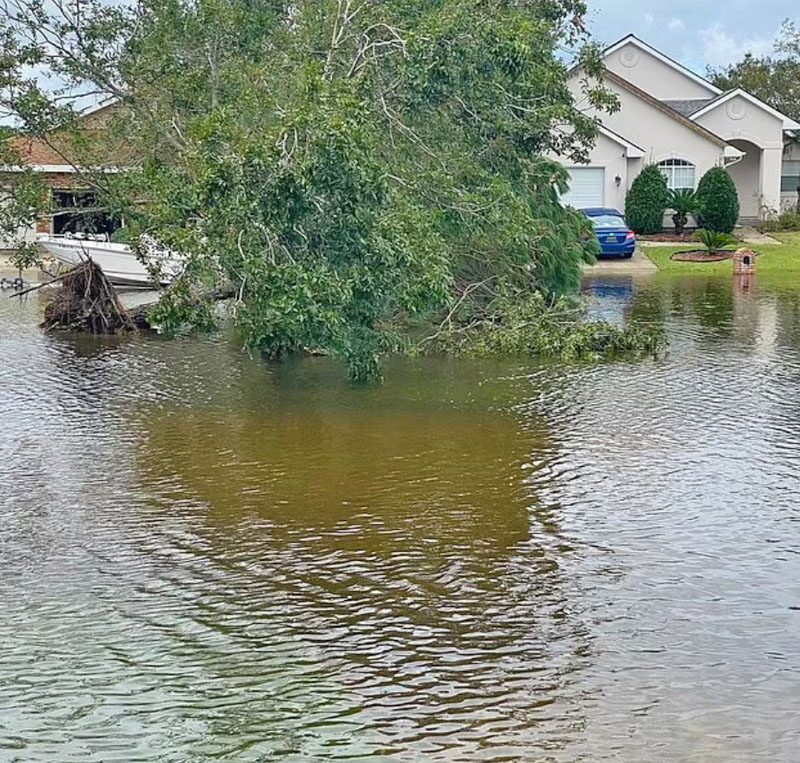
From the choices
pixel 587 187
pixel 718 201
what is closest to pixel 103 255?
pixel 587 187

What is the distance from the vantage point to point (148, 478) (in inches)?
480

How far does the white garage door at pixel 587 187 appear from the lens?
130ft

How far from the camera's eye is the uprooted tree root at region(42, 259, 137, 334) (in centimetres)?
2238

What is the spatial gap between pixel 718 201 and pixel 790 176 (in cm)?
1200

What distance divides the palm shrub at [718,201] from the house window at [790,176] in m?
11.0

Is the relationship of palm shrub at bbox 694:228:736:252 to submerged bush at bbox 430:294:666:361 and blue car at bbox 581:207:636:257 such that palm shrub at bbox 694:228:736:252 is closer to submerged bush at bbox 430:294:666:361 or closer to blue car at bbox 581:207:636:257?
blue car at bbox 581:207:636:257

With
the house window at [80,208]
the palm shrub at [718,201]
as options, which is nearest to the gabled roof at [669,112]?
the palm shrub at [718,201]

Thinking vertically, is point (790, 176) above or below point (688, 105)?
below

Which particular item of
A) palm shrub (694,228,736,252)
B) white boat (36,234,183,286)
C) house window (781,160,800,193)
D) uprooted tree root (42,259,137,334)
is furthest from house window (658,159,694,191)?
uprooted tree root (42,259,137,334)

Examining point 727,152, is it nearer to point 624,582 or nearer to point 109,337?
point 109,337

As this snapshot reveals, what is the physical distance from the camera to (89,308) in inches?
882

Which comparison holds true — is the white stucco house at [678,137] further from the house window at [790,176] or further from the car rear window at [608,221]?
the car rear window at [608,221]

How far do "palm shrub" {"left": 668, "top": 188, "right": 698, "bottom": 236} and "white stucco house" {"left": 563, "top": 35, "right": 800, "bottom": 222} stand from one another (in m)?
1.75

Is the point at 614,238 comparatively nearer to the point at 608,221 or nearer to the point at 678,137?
the point at 608,221
